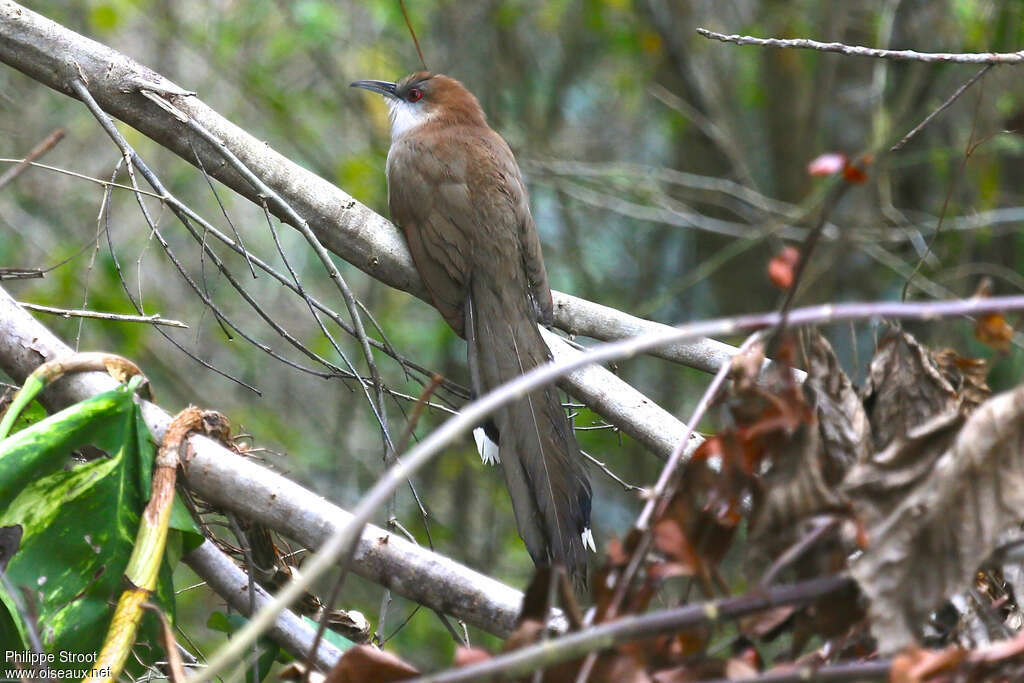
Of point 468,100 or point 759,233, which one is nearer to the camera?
point 468,100

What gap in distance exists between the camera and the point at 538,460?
270 cm

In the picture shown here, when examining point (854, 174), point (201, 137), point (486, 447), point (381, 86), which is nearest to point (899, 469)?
point (854, 174)

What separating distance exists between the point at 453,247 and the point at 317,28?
3.98 meters

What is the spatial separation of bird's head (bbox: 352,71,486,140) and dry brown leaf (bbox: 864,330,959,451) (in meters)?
3.32

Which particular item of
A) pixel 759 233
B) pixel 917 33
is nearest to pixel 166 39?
pixel 759 233

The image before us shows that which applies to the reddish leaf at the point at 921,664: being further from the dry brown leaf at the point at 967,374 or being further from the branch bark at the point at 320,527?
the branch bark at the point at 320,527

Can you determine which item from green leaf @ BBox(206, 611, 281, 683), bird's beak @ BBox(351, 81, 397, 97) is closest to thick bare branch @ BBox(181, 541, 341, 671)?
green leaf @ BBox(206, 611, 281, 683)

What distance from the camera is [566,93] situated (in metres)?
8.42

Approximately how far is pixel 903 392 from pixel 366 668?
2.81 feet

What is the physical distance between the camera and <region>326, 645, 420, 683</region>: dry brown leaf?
1.39 meters

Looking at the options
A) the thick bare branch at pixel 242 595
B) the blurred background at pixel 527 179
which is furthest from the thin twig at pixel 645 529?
the blurred background at pixel 527 179

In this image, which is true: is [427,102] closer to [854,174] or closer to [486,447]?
[486,447]

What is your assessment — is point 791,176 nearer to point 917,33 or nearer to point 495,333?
point 917,33

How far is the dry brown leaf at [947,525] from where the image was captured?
1248 mm
